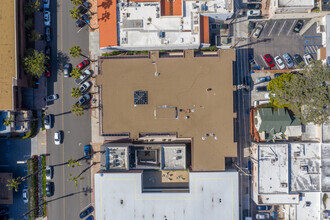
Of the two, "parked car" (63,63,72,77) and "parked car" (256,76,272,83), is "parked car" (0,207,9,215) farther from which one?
"parked car" (256,76,272,83)

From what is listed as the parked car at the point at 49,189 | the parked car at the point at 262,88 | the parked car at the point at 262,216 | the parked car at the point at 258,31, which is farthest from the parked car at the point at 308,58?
the parked car at the point at 49,189

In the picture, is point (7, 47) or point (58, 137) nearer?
point (7, 47)

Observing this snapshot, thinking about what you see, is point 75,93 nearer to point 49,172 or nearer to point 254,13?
point 49,172

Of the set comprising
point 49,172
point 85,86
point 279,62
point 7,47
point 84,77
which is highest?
point 7,47

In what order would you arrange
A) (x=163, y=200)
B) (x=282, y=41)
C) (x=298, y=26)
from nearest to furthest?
(x=163, y=200)
(x=298, y=26)
(x=282, y=41)

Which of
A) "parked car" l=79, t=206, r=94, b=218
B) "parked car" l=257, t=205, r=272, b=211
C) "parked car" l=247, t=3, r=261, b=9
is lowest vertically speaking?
"parked car" l=79, t=206, r=94, b=218

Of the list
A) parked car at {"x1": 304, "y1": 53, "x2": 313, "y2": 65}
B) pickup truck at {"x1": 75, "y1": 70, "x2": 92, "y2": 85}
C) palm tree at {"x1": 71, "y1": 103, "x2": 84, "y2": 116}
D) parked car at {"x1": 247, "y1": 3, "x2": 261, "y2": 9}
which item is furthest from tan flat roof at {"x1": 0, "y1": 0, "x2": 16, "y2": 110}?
parked car at {"x1": 304, "y1": 53, "x2": 313, "y2": 65}

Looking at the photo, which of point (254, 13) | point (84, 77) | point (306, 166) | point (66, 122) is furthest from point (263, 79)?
point (66, 122)

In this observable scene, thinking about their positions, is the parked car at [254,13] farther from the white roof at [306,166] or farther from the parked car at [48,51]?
the parked car at [48,51]
